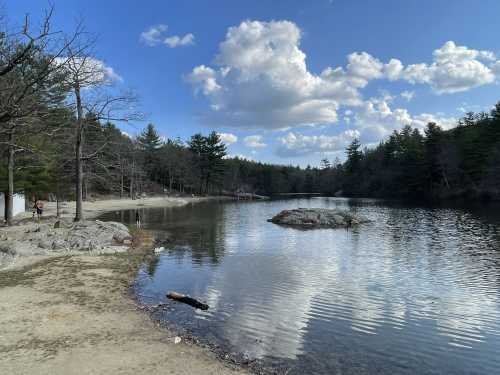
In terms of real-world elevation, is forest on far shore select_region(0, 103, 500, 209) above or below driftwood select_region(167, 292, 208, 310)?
above

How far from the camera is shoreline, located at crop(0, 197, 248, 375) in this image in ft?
22.9

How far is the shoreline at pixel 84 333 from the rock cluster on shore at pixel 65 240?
3.68m

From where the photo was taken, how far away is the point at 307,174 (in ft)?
578

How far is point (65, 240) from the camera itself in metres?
19.8

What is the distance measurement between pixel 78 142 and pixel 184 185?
85.4 m

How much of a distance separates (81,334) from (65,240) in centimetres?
1278

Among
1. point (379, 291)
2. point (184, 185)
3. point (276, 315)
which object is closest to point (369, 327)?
point (276, 315)

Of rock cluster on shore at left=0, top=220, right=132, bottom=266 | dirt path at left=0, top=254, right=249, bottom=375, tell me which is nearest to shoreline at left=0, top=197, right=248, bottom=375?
dirt path at left=0, top=254, right=249, bottom=375

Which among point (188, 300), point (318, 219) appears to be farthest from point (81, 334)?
point (318, 219)

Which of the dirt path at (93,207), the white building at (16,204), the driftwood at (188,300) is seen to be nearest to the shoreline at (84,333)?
the driftwood at (188,300)

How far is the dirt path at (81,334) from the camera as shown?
694cm

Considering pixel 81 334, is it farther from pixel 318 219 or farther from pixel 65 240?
pixel 318 219

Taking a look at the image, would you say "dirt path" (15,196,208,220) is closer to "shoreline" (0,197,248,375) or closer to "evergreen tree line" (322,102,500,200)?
"shoreline" (0,197,248,375)

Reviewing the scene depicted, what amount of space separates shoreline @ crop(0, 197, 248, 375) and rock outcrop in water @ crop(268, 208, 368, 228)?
27.3 m
